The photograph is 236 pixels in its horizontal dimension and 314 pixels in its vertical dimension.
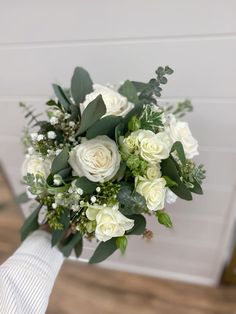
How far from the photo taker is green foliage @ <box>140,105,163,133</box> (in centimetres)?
67

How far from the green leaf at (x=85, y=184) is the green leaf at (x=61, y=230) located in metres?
0.10

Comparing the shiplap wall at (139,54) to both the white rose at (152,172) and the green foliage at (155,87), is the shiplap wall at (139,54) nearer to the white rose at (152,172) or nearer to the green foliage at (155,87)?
the green foliage at (155,87)

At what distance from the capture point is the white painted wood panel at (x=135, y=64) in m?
0.77

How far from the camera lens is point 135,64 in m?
0.83

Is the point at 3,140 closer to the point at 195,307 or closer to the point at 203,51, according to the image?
the point at 203,51

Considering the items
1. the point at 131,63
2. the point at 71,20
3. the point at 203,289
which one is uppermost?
the point at 71,20

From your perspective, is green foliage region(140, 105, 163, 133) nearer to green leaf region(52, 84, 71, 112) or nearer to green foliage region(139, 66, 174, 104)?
green foliage region(139, 66, 174, 104)

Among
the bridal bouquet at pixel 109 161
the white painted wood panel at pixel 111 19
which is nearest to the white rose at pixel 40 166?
the bridal bouquet at pixel 109 161

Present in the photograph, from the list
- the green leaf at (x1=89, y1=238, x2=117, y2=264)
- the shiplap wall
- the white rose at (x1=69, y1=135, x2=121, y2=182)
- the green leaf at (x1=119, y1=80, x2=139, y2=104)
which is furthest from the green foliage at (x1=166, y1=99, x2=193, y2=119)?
the green leaf at (x1=89, y1=238, x2=117, y2=264)

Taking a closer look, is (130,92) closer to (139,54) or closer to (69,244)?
(139,54)

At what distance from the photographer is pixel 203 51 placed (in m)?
0.77

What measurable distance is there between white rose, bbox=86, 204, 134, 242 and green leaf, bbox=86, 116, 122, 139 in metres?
0.15

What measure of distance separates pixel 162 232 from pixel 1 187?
2.19ft

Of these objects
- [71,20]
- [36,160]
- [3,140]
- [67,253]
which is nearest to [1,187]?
[3,140]
